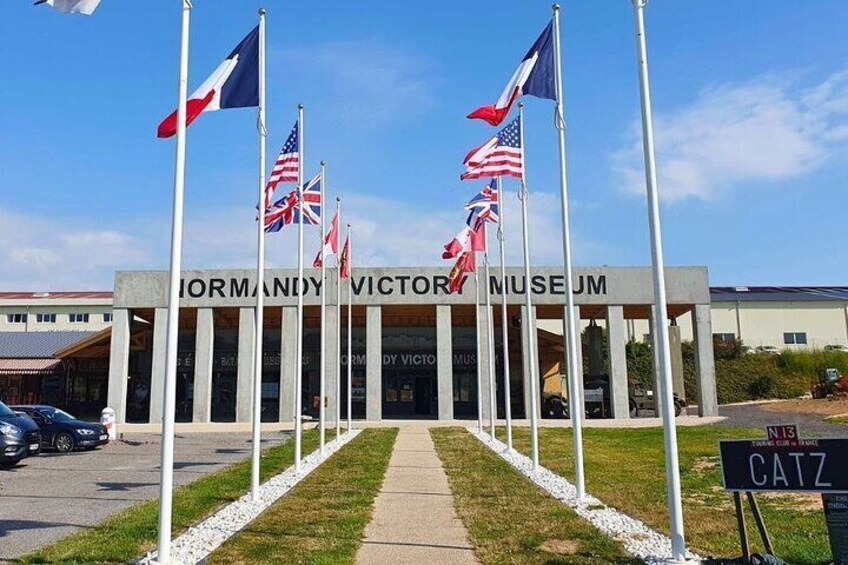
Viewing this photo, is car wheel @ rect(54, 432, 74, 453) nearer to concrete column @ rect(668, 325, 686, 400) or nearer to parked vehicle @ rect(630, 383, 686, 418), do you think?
parked vehicle @ rect(630, 383, 686, 418)

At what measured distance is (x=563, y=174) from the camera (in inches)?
460

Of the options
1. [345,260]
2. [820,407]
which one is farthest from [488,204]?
[820,407]

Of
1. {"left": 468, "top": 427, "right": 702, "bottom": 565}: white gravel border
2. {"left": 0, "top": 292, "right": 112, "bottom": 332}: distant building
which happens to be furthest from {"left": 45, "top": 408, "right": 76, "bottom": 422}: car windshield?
{"left": 0, "top": 292, "right": 112, "bottom": 332}: distant building

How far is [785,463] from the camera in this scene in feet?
22.9

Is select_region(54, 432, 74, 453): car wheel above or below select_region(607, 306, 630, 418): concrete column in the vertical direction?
below

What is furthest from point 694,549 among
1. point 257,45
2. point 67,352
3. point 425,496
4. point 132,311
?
point 67,352

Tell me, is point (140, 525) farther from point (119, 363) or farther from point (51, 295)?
point (51, 295)

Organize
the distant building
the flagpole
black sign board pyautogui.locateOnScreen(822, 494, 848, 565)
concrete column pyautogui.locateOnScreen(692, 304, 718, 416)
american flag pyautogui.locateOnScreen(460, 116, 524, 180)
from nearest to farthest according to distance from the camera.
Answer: black sign board pyautogui.locateOnScreen(822, 494, 848, 565) → the flagpole → american flag pyautogui.locateOnScreen(460, 116, 524, 180) → concrete column pyautogui.locateOnScreen(692, 304, 718, 416) → the distant building

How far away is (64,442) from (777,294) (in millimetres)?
61373

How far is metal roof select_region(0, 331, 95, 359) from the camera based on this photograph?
1820 inches

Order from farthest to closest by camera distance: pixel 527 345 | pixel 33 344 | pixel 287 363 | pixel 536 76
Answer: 1. pixel 33 344
2. pixel 287 363
3. pixel 527 345
4. pixel 536 76

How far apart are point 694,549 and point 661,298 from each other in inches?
111

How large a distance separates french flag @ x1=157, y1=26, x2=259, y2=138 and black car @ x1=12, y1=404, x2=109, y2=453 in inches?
620

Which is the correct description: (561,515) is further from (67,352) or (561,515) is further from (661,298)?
(67,352)
